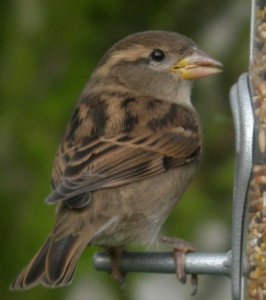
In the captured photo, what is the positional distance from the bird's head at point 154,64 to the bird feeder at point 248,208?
1089 millimetres

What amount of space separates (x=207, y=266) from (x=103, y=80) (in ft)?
6.32

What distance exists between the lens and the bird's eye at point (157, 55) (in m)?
8.34

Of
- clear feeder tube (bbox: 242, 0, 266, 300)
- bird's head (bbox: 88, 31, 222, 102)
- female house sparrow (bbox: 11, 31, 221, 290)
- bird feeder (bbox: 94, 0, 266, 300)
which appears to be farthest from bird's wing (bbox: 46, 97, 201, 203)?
clear feeder tube (bbox: 242, 0, 266, 300)

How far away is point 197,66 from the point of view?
8.11m

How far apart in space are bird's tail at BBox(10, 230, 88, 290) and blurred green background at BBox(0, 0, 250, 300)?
25.7 inches

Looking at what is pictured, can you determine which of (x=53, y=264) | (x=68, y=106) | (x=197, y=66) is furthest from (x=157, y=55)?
(x=53, y=264)

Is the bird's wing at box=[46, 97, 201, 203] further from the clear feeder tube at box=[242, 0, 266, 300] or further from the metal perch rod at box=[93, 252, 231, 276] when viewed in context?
the clear feeder tube at box=[242, 0, 266, 300]

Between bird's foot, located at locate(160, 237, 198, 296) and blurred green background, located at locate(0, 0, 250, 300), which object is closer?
bird's foot, located at locate(160, 237, 198, 296)

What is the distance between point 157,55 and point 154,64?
55 millimetres

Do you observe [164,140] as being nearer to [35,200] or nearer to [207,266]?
[35,200]

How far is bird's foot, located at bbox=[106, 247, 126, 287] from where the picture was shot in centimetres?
746

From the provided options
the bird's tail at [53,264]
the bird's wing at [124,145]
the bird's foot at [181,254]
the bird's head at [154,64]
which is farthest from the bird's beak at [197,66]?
the bird's tail at [53,264]

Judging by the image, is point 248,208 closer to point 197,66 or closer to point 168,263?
point 168,263

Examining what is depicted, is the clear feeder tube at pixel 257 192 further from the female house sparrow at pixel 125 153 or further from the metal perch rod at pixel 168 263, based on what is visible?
the female house sparrow at pixel 125 153
